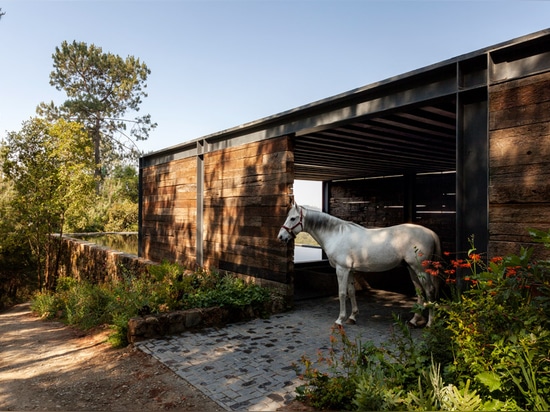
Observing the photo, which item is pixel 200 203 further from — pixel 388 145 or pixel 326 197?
pixel 326 197

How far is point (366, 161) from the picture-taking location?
961 centimetres

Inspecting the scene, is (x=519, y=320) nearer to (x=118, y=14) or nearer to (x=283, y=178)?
(x=283, y=178)

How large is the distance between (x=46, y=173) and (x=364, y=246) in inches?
441

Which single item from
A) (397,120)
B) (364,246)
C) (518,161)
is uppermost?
(397,120)

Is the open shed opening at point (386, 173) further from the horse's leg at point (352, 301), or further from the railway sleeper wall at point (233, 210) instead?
the horse's leg at point (352, 301)

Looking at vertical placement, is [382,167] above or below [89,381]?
above

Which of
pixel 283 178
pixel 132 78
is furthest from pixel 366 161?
pixel 132 78

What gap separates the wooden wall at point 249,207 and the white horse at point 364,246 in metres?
0.61

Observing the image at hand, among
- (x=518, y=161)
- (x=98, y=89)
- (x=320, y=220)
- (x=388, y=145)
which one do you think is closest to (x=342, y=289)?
(x=320, y=220)

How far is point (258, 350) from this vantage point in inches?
187

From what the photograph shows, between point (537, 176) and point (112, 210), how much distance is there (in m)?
24.8

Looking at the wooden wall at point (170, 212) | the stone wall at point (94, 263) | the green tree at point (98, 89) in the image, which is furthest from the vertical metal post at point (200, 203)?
the green tree at point (98, 89)

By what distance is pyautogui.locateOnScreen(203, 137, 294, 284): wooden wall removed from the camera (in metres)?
6.79

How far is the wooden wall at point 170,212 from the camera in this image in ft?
30.8
